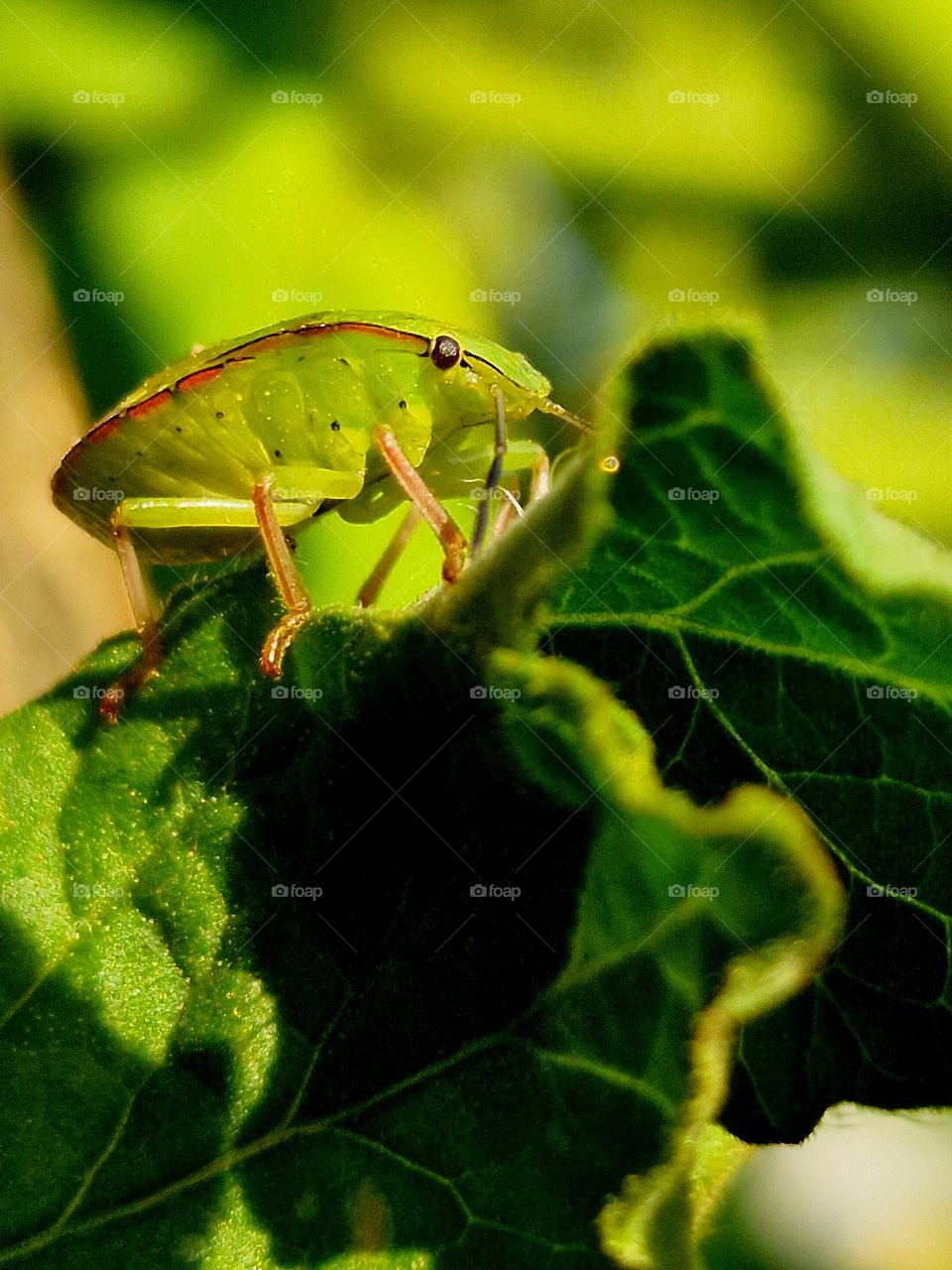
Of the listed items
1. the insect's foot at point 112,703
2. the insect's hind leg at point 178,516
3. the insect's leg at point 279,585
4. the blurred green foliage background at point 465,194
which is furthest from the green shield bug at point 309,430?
the insect's foot at point 112,703

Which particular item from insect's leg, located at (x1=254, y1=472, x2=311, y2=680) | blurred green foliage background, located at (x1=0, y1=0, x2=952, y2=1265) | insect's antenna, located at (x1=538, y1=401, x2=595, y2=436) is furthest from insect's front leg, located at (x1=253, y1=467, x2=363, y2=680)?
blurred green foliage background, located at (x1=0, y1=0, x2=952, y2=1265)

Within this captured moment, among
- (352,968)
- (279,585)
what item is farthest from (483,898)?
(279,585)

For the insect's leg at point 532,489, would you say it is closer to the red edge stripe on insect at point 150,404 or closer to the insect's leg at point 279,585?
the insect's leg at point 279,585

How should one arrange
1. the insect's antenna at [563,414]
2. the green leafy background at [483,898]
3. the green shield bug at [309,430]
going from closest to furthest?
the green leafy background at [483,898] → the green shield bug at [309,430] → the insect's antenna at [563,414]

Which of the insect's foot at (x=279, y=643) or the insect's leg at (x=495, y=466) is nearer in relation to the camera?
the insect's foot at (x=279, y=643)

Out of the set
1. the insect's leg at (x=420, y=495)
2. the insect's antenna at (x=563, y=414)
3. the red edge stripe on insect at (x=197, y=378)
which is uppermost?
the red edge stripe on insect at (x=197, y=378)

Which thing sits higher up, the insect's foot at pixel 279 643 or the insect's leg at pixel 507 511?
the insect's foot at pixel 279 643

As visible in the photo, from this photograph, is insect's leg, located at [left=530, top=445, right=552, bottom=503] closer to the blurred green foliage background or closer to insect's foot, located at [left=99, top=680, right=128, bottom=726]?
the blurred green foliage background
